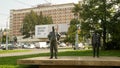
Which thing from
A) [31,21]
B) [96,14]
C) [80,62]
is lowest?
[80,62]

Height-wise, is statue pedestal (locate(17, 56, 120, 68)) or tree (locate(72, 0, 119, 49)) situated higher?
tree (locate(72, 0, 119, 49))

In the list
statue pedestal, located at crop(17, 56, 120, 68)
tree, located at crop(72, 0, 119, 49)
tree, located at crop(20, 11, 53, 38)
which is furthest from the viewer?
tree, located at crop(20, 11, 53, 38)

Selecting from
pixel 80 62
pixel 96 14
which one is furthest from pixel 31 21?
pixel 80 62

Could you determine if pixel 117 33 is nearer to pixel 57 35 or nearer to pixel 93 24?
pixel 93 24

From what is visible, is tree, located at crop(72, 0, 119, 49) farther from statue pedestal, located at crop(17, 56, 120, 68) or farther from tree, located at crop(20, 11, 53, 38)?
tree, located at crop(20, 11, 53, 38)

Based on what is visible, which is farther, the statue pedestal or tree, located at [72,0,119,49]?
tree, located at [72,0,119,49]

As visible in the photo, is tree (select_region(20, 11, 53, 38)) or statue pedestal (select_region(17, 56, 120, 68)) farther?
tree (select_region(20, 11, 53, 38))

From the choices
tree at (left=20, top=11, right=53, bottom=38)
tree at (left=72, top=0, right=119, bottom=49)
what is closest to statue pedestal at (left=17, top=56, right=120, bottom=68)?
tree at (left=72, top=0, right=119, bottom=49)

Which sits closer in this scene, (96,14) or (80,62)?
(80,62)

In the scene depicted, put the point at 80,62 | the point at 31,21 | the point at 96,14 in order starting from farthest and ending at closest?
the point at 31,21 → the point at 96,14 → the point at 80,62

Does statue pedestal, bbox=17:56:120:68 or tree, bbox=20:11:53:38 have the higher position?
tree, bbox=20:11:53:38

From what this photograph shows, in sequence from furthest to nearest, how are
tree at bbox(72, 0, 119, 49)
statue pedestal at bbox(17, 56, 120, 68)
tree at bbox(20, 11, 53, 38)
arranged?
tree at bbox(20, 11, 53, 38) < tree at bbox(72, 0, 119, 49) < statue pedestal at bbox(17, 56, 120, 68)

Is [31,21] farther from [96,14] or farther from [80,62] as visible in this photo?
[80,62]

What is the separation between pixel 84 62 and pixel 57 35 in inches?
123
